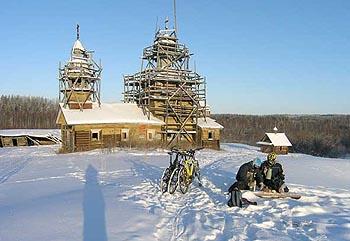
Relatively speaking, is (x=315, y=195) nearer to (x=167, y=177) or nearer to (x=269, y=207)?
(x=269, y=207)

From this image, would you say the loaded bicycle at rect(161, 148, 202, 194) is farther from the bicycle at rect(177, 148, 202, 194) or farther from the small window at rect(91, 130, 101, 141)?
the small window at rect(91, 130, 101, 141)

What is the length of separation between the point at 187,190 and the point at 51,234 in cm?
492

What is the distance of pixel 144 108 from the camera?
104 ft

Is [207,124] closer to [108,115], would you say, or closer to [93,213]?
[108,115]

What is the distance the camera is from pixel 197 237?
596 centimetres

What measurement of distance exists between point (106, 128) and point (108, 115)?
134 cm

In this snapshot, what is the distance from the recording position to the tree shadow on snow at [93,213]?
5850mm

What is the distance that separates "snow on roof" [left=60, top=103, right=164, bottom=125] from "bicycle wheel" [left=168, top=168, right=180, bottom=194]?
18.1 meters

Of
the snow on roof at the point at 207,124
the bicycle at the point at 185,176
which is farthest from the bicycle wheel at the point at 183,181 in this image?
the snow on roof at the point at 207,124

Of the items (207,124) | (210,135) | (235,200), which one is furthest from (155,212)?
(207,124)

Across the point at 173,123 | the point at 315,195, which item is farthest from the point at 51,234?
the point at 173,123

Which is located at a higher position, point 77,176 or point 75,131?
point 75,131

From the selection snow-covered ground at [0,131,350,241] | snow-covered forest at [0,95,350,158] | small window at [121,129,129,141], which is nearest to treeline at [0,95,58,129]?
snow-covered forest at [0,95,350,158]

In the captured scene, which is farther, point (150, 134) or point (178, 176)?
point (150, 134)
